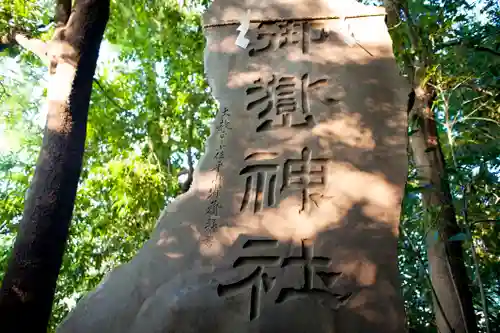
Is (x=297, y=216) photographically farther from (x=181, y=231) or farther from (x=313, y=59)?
(x=313, y=59)

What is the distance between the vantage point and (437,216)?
2.62m

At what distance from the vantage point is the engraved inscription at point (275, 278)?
5.18 ft

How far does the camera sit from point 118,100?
4.96m

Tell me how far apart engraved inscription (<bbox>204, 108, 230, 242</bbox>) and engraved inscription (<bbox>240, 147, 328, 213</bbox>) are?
4.2 inches

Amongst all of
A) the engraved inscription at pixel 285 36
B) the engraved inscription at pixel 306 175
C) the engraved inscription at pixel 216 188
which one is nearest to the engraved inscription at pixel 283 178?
the engraved inscription at pixel 306 175

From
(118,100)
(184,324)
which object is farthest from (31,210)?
(118,100)

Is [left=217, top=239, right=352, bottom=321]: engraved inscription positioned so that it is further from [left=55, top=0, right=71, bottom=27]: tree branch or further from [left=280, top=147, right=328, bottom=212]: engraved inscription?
[left=55, top=0, right=71, bottom=27]: tree branch

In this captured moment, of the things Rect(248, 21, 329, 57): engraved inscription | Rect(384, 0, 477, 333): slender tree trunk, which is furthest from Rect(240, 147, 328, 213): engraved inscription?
Rect(384, 0, 477, 333): slender tree trunk

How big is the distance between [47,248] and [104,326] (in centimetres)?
63

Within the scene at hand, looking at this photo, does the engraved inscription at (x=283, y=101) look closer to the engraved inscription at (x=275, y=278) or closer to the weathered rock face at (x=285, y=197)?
the weathered rock face at (x=285, y=197)

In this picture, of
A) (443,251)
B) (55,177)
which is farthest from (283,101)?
(443,251)

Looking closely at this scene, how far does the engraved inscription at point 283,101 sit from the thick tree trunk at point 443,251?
3.26 ft

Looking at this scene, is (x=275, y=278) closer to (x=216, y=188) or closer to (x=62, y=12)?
(x=216, y=188)

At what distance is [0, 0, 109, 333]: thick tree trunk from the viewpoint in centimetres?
188
